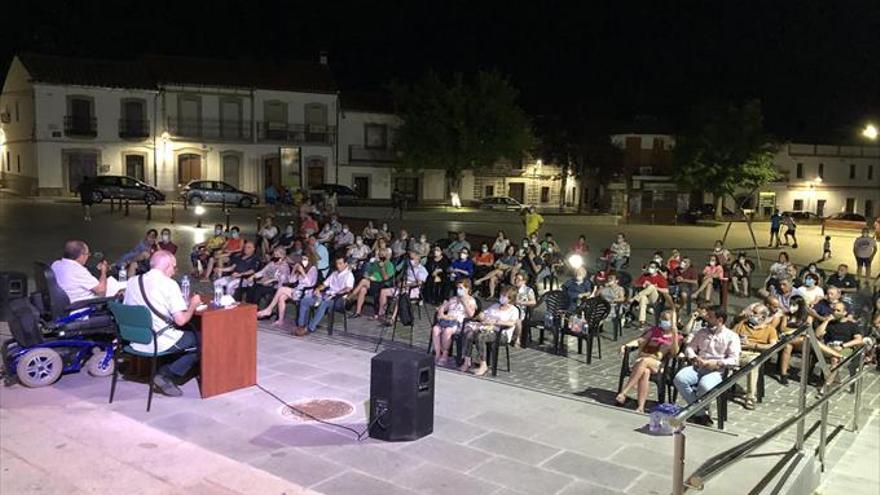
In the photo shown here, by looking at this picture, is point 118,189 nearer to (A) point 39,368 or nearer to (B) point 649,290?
(B) point 649,290

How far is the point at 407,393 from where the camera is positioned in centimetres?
591

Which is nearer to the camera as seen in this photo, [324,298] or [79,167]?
[324,298]

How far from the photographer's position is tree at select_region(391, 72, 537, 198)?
4284cm

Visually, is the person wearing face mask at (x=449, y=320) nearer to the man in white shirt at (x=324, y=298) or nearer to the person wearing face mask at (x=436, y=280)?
the man in white shirt at (x=324, y=298)

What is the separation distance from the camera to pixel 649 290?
Result: 12.8 metres

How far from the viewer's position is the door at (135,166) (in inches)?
1534

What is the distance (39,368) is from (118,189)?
26757mm

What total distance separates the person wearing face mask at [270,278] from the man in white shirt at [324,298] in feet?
3.07

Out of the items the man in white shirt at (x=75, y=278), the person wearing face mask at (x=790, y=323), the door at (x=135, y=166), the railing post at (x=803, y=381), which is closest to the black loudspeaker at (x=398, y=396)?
the railing post at (x=803, y=381)

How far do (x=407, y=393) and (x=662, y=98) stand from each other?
217 feet

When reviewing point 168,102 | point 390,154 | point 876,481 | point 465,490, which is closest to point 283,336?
point 465,490

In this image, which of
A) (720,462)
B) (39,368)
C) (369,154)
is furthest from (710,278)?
(369,154)

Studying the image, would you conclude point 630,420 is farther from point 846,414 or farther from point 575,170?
point 575,170

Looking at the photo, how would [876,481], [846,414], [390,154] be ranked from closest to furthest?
[876,481] < [846,414] < [390,154]
